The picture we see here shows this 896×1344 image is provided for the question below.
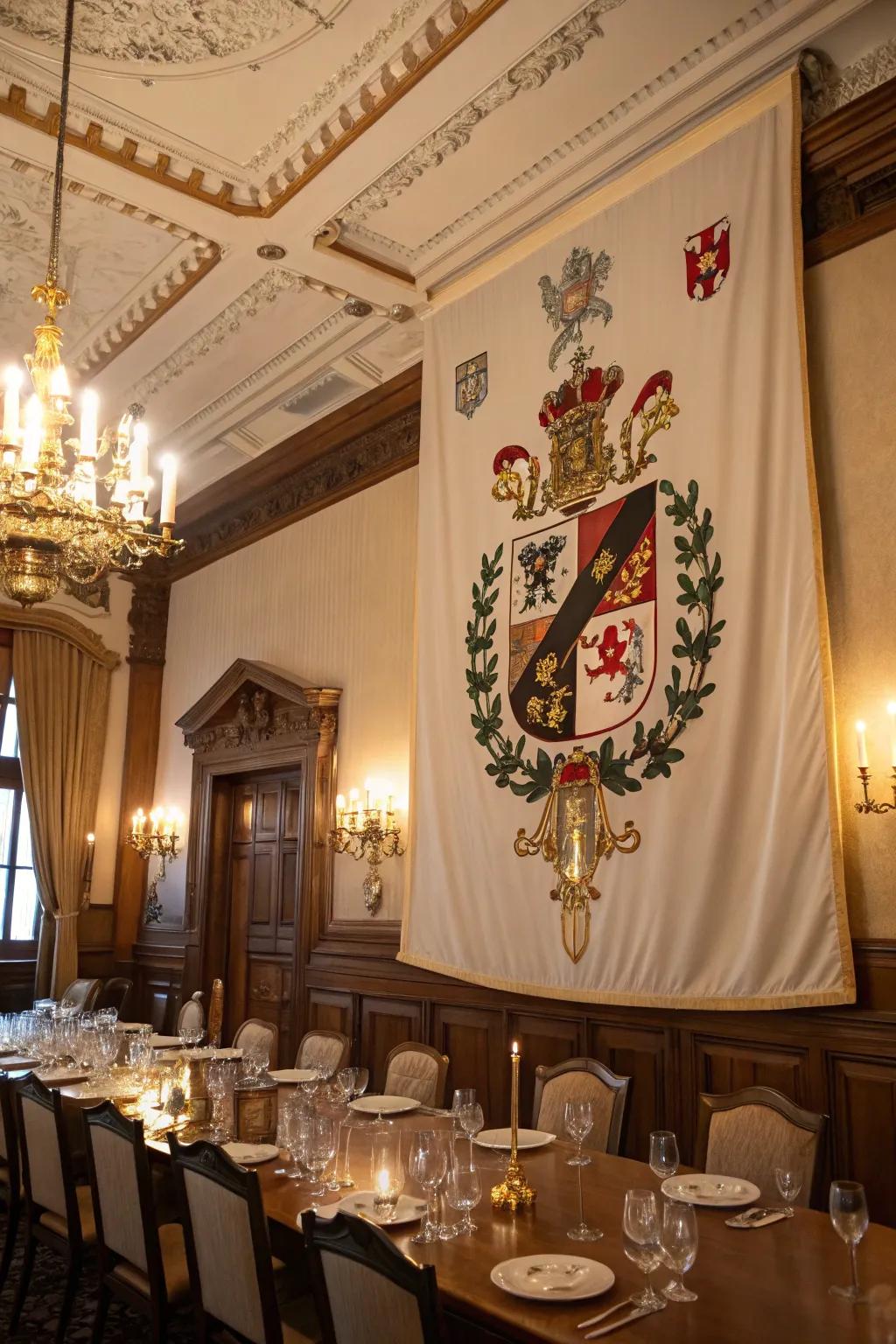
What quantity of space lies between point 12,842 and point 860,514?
738cm

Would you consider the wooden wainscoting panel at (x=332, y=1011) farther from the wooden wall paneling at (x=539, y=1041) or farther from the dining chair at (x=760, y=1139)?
the dining chair at (x=760, y=1139)

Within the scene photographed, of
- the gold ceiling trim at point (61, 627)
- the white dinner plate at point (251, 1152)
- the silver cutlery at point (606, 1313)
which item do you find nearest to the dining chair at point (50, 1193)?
the white dinner plate at point (251, 1152)

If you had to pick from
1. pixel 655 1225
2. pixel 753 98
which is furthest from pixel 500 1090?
pixel 753 98

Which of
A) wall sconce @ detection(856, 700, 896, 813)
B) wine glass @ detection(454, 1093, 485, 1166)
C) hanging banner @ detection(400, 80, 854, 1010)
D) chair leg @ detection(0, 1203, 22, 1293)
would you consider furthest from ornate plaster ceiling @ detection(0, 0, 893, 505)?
chair leg @ detection(0, 1203, 22, 1293)

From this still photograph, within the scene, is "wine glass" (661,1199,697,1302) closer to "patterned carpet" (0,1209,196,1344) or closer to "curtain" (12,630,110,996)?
"patterned carpet" (0,1209,196,1344)

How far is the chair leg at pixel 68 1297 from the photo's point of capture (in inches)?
139

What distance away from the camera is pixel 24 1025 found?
19.1ft

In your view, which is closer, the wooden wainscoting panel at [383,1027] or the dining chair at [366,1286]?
the dining chair at [366,1286]

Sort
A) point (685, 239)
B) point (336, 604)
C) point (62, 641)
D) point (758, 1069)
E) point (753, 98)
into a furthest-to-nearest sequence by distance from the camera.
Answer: point (62, 641), point (336, 604), point (685, 239), point (753, 98), point (758, 1069)

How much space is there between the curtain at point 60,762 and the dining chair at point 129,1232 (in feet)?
18.1

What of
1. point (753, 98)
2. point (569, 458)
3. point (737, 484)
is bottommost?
point (737, 484)

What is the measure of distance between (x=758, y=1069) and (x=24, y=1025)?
12.8 feet

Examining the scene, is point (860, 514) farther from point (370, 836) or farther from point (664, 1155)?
point (370, 836)

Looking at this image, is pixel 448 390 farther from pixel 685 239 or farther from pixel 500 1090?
pixel 500 1090
